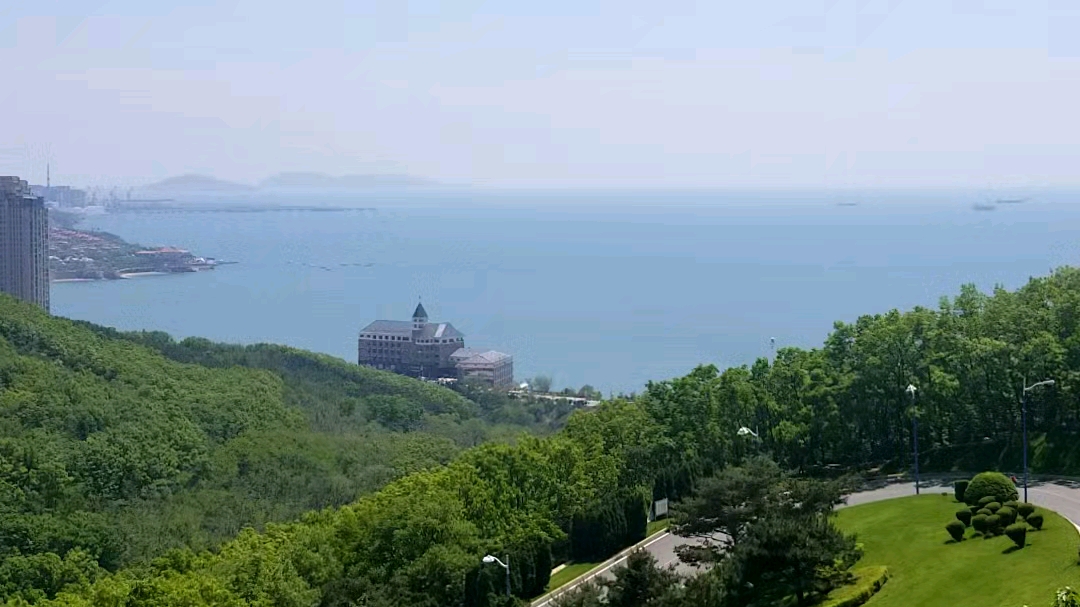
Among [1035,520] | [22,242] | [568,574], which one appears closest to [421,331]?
[22,242]

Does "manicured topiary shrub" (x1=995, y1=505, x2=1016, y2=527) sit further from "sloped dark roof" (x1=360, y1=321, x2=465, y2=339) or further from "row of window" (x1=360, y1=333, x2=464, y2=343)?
"sloped dark roof" (x1=360, y1=321, x2=465, y2=339)

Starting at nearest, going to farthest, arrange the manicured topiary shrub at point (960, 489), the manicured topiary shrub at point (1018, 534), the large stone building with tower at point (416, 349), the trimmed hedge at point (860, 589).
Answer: the trimmed hedge at point (860, 589), the manicured topiary shrub at point (1018, 534), the manicured topiary shrub at point (960, 489), the large stone building with tower at point (416, 349)

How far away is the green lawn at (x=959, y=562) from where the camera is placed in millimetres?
15203

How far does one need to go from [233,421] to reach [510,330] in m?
51.2

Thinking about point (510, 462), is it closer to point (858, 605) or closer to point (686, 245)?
point (858, 605)

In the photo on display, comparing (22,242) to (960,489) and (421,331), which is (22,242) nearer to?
(421,331)

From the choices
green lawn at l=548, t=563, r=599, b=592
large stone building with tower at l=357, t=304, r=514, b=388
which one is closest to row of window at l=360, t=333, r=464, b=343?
large stone building with tower at l=357, t=304, r=514, b=388

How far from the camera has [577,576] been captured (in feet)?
70.9

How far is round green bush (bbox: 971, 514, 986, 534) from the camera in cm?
1769

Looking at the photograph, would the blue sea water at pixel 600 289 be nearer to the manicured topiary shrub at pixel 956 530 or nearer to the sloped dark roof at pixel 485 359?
the sloped dark roof at pixel 485 359

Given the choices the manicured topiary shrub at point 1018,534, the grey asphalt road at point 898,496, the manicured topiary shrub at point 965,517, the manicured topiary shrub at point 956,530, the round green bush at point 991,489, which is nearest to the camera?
the manicured topiary shrub at point 1018,534

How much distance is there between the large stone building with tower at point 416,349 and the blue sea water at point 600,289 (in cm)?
416

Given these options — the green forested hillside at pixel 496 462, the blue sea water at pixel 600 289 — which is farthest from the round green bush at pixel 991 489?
the blue sea water at pixel 600 289

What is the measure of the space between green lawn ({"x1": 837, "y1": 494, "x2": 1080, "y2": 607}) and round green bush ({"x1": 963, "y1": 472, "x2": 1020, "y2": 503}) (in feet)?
1.87
